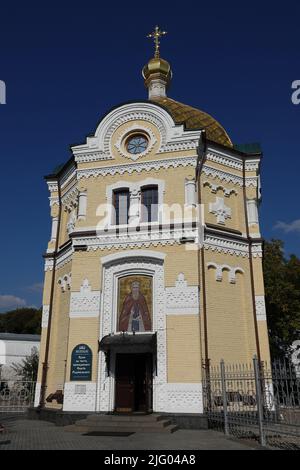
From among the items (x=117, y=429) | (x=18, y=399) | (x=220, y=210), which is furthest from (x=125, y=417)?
(x=220, y=210)

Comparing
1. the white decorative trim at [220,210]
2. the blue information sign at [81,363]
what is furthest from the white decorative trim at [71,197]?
the blue information sign at [81,363]

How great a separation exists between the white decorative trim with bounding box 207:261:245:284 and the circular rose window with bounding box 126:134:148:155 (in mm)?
4980

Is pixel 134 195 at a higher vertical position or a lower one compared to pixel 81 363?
higher

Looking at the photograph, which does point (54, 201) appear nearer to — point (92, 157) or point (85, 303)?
point (92, 157)

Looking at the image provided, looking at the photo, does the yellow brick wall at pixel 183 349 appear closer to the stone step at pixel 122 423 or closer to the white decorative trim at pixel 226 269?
the stone step at pixel 122 423

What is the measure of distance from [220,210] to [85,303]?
619 cm

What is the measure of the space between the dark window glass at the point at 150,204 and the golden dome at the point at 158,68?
10280 millimetres

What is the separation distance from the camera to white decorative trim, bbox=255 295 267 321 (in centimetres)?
1544

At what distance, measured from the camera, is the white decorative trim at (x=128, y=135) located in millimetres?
15805

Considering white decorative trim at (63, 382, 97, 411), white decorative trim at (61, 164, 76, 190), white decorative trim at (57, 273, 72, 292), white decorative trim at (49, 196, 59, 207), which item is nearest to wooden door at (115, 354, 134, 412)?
white decorative trim at (63, 382, 97, 411)

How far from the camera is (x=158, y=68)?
75.7 feet

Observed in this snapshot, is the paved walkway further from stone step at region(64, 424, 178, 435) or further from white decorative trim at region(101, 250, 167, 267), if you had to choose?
white decorative trim at region(101, 250, 167, 267)
